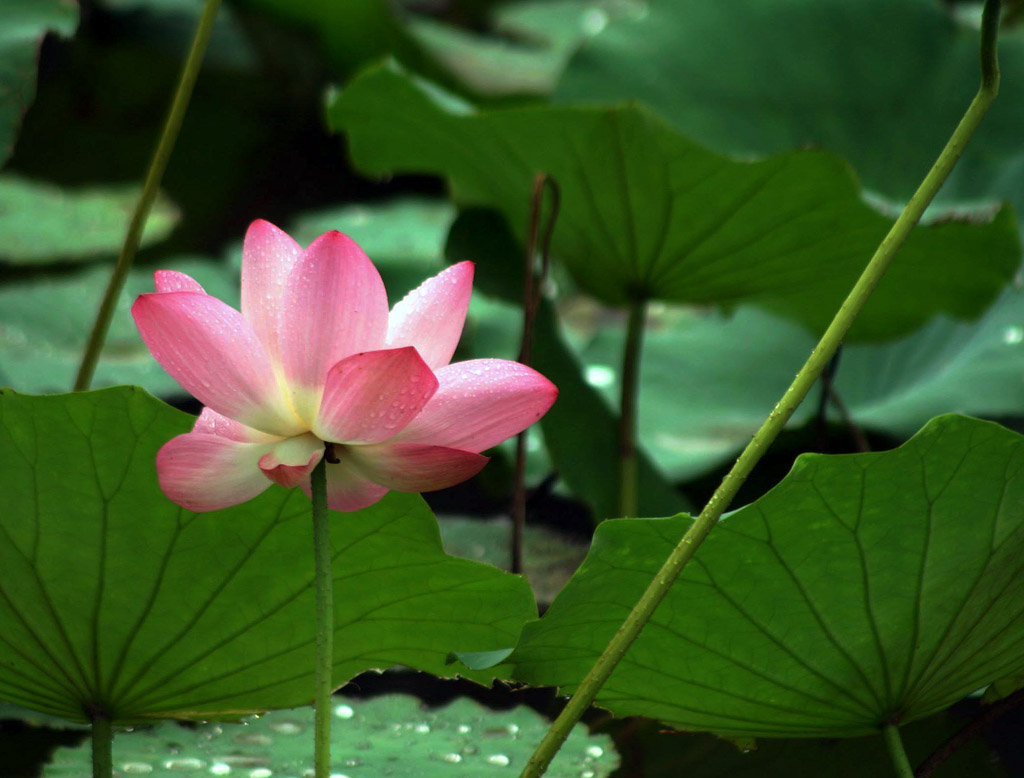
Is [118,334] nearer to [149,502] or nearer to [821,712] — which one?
[149,502]

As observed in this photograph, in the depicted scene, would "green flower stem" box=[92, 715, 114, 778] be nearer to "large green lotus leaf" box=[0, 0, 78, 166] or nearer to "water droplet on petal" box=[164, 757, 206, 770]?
"water droplet on petal" box=[164, 757, 206, 770]

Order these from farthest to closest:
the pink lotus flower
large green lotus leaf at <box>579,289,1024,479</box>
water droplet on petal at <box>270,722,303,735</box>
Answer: large green lotus leaf at <box>579,289,1024,479</box>
water droplet on petal at <box>270,722,303,735</box>
the pink lotus flower

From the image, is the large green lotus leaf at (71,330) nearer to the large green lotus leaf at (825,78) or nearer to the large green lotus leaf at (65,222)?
the large green lotus leaf at (65,222)

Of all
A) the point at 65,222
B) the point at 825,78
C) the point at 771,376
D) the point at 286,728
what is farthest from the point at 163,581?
the point at 65,222

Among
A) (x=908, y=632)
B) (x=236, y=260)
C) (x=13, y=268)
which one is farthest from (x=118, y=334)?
(x=908, y=632)

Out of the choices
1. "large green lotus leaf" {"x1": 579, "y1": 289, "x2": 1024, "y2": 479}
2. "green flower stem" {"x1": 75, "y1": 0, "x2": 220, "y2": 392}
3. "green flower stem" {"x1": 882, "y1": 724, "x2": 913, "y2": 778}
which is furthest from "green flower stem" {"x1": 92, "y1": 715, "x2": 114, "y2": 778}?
"large green lotus leaf" {"x1": 579, "y1": 289, "x2": 1024, "y2": 479}

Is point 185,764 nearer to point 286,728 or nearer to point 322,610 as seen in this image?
point 286,728

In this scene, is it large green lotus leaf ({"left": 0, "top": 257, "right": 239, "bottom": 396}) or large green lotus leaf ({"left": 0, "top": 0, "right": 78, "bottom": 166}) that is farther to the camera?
large green lotus leaf ({"left": 0, "top": 257, "right": 239, "bottom": 396})

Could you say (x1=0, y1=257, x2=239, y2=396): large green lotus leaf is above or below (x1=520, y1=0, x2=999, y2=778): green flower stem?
above
